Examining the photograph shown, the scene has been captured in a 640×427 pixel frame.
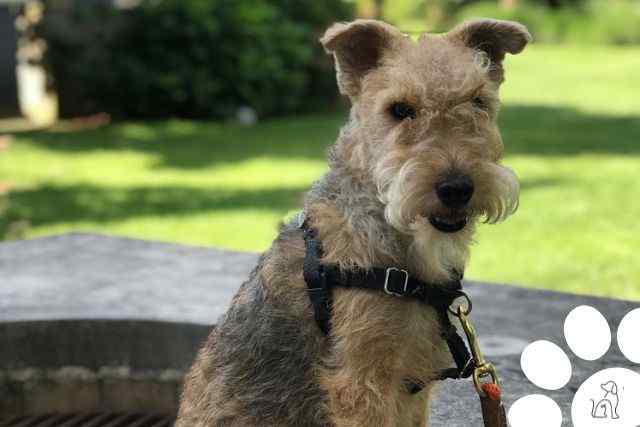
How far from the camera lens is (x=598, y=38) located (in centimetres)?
3659

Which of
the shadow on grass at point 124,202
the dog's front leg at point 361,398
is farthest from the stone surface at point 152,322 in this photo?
the shadow on grass at point 124,202

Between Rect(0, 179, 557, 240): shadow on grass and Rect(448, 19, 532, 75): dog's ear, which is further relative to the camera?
Rect(0, 179, 557, 240): shadow on grass

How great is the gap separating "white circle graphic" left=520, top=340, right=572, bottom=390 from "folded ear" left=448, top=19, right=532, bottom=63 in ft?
4.82

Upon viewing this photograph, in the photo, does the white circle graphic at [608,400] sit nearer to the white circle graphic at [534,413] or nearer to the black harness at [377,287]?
the white circle graphic at [534,413]

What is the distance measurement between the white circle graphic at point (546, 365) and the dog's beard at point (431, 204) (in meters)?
1.26

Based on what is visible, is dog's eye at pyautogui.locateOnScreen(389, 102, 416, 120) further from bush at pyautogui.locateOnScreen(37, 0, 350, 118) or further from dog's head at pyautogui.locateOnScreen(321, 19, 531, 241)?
bush at pyautogui.locateOnScreen(37, 0, 350, 118)

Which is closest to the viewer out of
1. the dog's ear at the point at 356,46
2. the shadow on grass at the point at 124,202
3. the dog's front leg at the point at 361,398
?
the dog's front leg at the point at 361,398

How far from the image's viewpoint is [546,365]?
394 centimetres

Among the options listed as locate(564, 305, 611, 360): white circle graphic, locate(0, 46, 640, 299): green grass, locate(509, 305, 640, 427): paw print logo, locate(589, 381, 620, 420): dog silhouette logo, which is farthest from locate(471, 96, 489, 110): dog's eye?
locate(0, 46, 640, 299): green grass

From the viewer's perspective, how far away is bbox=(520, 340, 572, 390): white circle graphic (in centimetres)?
382

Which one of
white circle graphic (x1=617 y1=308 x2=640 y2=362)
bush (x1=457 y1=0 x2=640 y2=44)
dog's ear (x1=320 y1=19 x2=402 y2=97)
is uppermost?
bush (x1=457 y1=0 x2=640 y2=44)

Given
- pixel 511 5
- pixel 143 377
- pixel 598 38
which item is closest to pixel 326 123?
pixel 143 377

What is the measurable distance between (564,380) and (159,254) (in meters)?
2.73

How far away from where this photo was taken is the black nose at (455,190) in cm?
254
